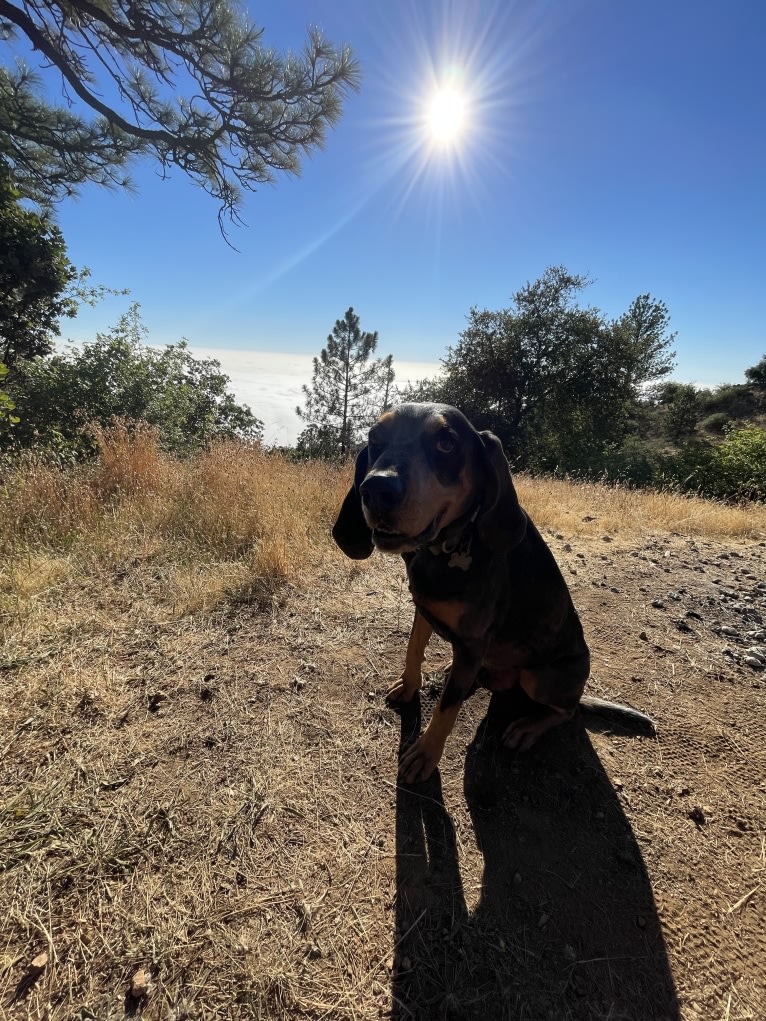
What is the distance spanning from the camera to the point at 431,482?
1740mm

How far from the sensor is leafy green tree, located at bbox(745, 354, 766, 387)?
83.4 ft

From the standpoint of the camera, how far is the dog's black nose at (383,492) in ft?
5.22

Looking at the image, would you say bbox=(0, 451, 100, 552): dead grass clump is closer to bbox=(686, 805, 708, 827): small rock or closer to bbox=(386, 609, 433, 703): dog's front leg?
bbox=(386, 609, 433, 703): dog's front leg

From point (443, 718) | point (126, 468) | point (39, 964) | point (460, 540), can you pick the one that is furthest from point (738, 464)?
point (39, 964)

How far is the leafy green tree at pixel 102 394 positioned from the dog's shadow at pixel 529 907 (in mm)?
6565

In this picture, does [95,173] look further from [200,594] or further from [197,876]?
[197,876]

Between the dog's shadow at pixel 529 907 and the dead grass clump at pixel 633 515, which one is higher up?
the dead grass clump at pixel 633 515

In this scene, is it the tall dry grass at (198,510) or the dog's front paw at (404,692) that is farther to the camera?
the tall dry grass at (198,510)

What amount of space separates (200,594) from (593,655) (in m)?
3.30

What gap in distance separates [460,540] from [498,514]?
224 millimetres

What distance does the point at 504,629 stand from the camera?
2160 millimetres

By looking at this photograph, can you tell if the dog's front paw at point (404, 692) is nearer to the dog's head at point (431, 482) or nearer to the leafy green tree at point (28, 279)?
the dog's head at point (431, 482)

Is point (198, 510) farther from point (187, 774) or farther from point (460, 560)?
point (460, 560)

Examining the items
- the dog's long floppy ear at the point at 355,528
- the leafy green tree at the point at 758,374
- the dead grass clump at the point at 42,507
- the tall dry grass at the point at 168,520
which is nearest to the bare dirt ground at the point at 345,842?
the tall dry grass at the point at 168,520
